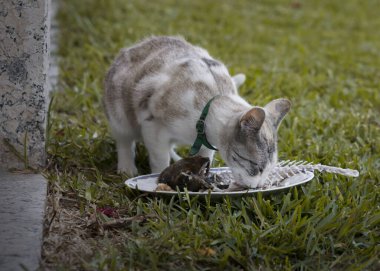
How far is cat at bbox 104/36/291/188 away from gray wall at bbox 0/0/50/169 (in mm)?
679

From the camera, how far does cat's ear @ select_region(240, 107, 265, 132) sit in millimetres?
3518

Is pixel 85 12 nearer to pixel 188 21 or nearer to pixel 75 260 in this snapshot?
Result: pixel 188 21

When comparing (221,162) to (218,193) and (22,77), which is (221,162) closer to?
(218,193)

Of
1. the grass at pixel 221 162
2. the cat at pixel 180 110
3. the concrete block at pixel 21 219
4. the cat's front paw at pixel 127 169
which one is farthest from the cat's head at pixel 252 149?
the concrete block at pixel 21 219

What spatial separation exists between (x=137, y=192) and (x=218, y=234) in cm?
73

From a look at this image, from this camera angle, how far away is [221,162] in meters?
4.54

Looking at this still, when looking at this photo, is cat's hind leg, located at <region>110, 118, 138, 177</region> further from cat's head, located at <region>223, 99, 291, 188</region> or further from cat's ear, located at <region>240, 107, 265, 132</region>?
cat's ear, located at <region>240, 107, 265, 132</region>

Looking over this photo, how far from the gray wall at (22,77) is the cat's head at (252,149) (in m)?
1.15

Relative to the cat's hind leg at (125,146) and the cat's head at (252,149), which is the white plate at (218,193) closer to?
the cat's head at (252,149)

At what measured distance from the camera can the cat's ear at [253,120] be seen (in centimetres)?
352

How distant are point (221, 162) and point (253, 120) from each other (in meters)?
1.02

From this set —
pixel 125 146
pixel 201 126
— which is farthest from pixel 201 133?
pixel 125 146

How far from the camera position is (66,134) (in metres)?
4.77

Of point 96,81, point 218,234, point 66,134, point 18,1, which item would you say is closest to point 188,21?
point 96,81
